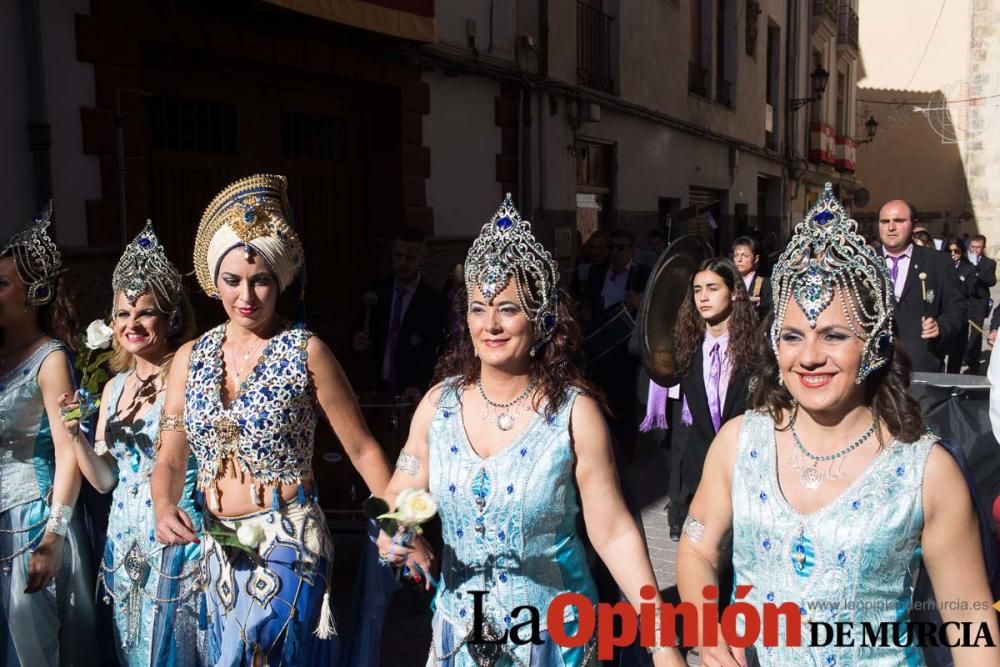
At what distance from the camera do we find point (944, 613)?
6.68 feet

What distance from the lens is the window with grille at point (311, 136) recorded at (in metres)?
7.77

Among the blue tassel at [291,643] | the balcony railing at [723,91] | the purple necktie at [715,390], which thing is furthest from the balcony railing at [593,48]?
the blue tassel at [291,643]

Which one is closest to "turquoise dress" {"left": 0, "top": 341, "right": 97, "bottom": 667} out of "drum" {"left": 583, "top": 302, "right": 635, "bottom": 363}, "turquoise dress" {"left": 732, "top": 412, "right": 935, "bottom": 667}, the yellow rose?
the yellow rose

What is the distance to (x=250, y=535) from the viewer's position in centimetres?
263

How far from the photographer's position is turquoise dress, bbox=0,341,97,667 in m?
3.39

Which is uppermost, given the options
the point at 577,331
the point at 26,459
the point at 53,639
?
the point at 577,331

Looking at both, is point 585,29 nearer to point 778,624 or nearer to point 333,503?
point 333,503

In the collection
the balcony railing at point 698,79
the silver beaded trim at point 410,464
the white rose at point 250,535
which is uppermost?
the balcony railing at point 698,79

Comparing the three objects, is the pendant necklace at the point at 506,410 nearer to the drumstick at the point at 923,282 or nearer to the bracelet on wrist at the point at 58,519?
the bracelet on wrist at the point at 58,519

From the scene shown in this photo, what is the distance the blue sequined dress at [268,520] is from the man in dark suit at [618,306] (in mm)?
3271

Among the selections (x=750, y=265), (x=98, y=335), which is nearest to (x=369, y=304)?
(x=98, y=335)

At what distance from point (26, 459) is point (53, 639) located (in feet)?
2.19

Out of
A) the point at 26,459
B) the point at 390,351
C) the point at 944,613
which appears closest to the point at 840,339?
the point at 944,613

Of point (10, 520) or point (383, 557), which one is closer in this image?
point (383, 557)
